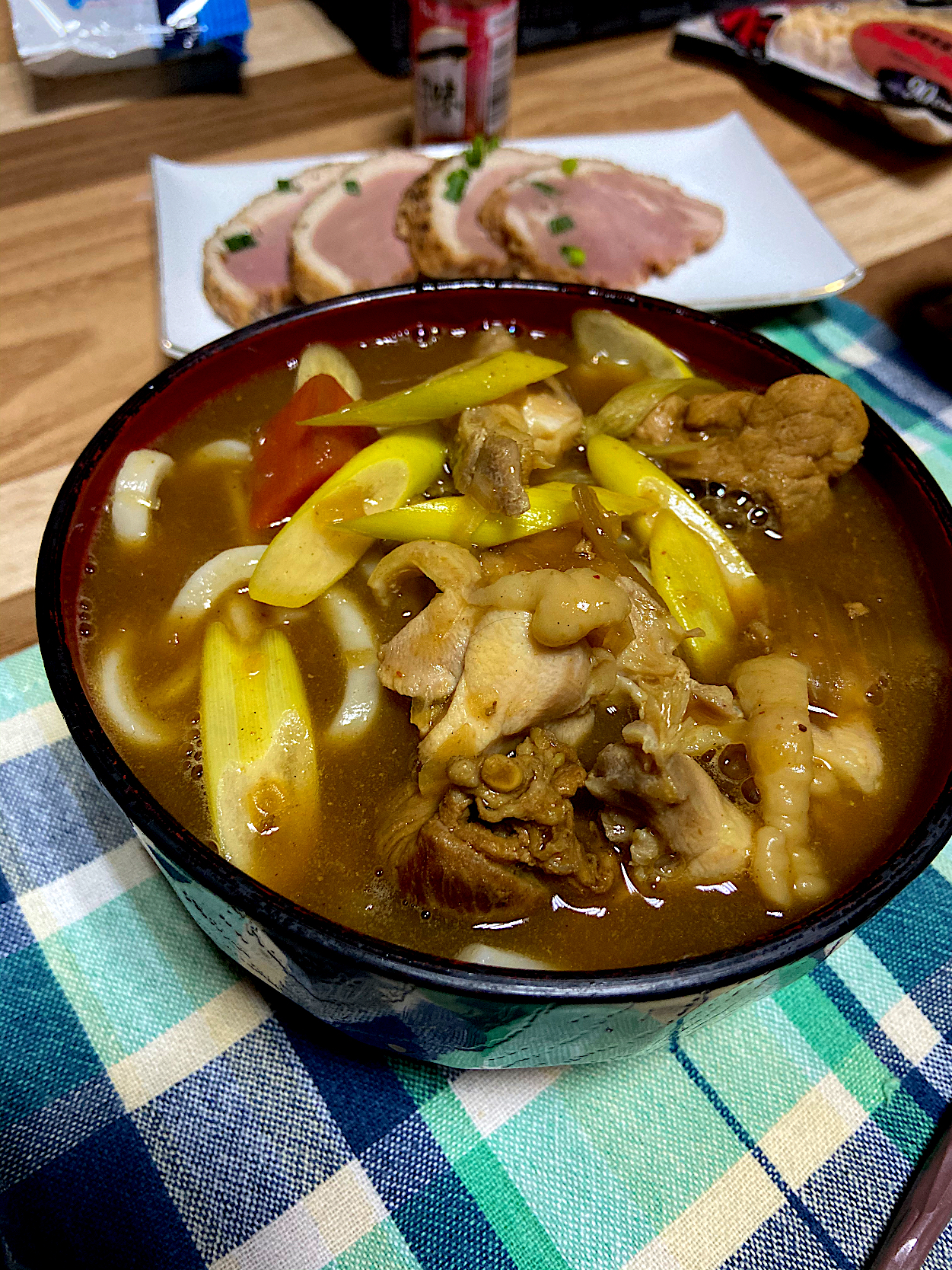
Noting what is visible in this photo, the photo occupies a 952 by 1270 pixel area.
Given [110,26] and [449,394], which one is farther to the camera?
[110,26]

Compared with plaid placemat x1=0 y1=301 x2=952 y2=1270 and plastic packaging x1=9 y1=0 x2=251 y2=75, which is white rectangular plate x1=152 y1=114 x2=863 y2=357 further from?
plaid placemat x1=0 y1=301 x2=952 y2=1270

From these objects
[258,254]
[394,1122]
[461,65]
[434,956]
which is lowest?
[394,1122]

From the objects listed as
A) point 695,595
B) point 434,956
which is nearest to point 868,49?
point 695,595

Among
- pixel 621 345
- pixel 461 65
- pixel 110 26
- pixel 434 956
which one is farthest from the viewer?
pixel 110 26

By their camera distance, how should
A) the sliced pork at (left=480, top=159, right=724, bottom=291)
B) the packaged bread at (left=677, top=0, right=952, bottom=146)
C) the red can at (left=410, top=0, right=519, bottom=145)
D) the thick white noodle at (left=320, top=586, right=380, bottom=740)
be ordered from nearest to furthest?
1. the thick white noodle at (left=320, top=586, right=380, bottom=740)
2. the sliced pork at (left=480, top=159, right=724, bottom=291)
3. the red can at (left=410, top=0, right=519, bottom=145)
4. the packaged bread at (left=677, top=0, right=952, bottom=146)

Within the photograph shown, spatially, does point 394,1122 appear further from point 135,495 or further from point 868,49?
point 868,49

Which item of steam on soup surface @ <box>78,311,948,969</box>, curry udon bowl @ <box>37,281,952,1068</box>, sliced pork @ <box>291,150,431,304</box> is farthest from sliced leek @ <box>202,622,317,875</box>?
sliced pork @ <box>291,150,431,304</box>
